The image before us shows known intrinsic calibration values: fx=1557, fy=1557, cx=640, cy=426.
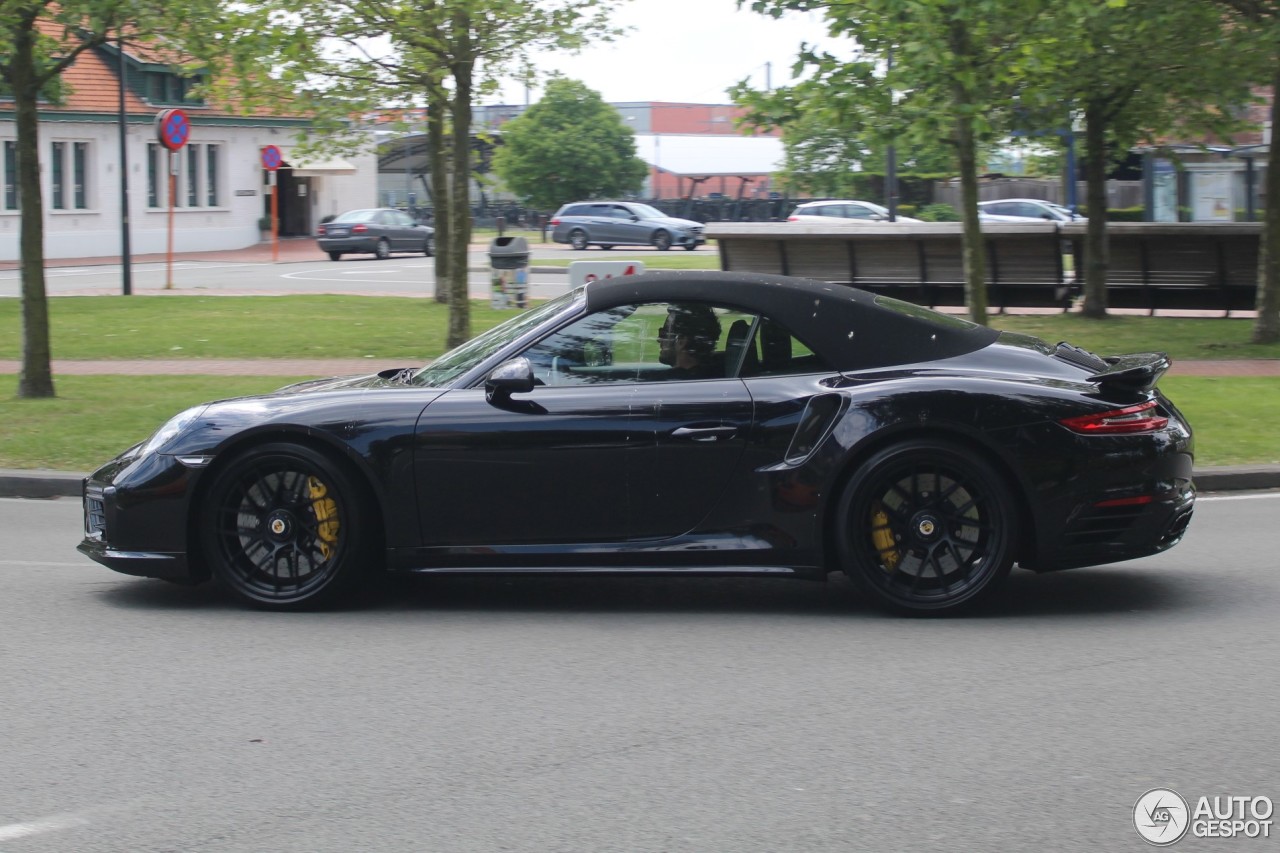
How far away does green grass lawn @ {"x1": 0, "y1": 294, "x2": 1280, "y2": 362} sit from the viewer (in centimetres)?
1708

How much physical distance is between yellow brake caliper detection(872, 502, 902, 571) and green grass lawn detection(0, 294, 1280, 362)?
10626 millimetres

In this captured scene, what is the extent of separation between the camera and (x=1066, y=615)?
6.36 metres

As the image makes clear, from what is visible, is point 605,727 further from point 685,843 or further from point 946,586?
point 946,586

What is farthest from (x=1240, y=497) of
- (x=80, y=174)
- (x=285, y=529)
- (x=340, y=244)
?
(x=80, y=174)

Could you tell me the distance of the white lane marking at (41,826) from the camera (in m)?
4.06

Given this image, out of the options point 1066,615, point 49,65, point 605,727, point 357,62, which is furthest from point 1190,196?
point 605,727

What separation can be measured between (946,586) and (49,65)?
11.1 metres

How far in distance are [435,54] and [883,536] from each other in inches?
430

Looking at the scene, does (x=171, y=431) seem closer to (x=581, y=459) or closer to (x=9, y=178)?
(x=581, y=459)

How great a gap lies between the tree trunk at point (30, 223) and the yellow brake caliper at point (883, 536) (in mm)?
8727

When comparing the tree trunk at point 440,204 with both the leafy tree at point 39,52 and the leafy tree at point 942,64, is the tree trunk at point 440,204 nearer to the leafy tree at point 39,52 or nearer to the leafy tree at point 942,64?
the leafy tree at point 39,52

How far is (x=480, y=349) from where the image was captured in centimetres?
672
